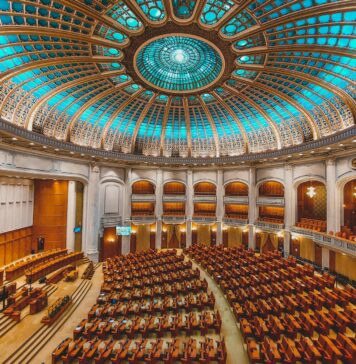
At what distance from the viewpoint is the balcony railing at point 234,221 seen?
76.1 feet

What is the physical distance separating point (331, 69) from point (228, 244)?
18419mm

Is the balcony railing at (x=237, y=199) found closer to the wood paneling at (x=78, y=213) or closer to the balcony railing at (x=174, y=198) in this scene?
the balcony railing at (x=174, y=198)

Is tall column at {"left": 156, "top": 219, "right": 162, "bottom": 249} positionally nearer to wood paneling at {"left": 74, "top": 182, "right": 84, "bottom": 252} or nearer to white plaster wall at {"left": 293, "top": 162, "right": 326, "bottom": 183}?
wood paneling at {"left": 74, "top": 182, "right": 84, "bottom": 252}

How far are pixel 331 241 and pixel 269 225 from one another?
6.18m

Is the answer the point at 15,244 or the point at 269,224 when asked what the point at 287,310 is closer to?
the point at 269,224

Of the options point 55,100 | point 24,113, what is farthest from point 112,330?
point 55,100

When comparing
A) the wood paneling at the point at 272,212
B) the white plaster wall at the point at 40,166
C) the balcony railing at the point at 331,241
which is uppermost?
the white plaster wall at the point at 40,166

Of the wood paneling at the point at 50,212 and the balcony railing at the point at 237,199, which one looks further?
the balcony railing at the point at 237,199

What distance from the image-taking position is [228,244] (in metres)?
25.4

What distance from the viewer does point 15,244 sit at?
18.8 meters

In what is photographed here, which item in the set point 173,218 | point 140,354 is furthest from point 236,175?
point 140,354

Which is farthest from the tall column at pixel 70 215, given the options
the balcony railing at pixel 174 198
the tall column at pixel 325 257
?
the tall column at pixel 325 257

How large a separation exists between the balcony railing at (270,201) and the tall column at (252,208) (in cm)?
57

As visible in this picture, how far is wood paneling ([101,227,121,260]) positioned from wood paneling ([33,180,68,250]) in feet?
12.9
